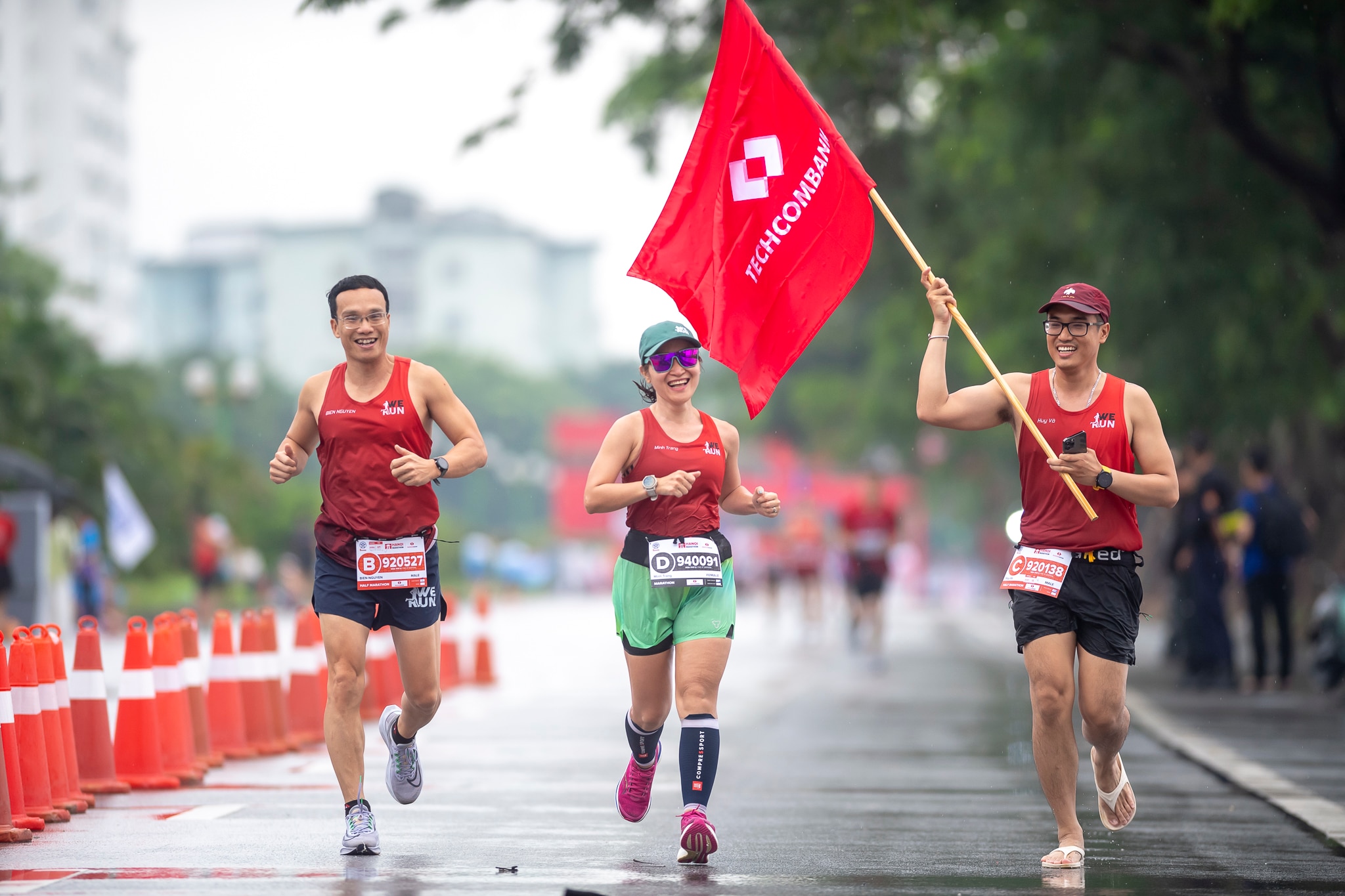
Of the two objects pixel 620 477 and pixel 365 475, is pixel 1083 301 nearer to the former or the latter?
pixel 620 477

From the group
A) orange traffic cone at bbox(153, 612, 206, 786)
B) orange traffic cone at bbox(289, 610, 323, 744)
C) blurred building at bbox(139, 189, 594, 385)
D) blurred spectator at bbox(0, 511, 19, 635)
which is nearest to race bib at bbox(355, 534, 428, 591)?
orange traffic cone at bbox(153, 612, 206, 786)

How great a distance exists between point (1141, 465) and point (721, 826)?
2.47 m

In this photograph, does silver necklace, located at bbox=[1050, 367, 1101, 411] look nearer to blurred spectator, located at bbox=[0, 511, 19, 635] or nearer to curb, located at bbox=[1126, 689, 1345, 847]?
curb, located at bbox=[1126, 689, 1345, 847]

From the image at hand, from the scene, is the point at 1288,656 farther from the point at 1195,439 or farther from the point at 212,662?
the point at 212,662

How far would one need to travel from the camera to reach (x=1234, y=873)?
7398mm

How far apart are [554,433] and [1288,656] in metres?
78.6

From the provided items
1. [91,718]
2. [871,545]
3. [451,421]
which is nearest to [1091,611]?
[451,421]

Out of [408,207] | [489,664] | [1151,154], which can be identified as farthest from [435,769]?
[408,207]

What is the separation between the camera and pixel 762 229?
28.4 feet

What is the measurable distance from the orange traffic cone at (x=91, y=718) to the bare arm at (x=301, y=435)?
7.00 ft

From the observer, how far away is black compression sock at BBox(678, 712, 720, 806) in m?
7.59

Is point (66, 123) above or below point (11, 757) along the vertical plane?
above

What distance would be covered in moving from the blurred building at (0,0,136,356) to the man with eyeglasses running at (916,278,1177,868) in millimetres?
113260

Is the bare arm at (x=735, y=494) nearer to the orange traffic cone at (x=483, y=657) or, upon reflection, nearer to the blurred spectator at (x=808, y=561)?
the orange traffic cone at (x=483, y=657)
